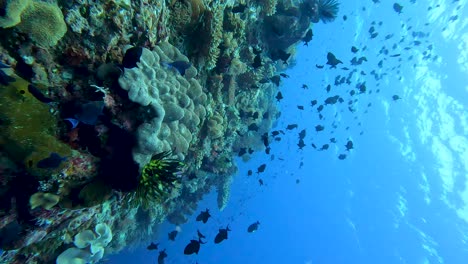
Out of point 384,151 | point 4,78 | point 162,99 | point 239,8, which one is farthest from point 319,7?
point 384,151

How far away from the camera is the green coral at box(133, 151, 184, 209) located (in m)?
4.56

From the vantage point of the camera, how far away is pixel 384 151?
139 ft

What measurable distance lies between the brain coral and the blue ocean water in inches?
458

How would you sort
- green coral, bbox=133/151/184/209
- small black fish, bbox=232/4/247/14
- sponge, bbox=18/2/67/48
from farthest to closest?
small black fish, bbox=232/4/247/14, green coral, bbox=133/151/184/209, sponge, bbox=18/2/67/48

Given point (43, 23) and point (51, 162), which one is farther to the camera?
point (43, 23)

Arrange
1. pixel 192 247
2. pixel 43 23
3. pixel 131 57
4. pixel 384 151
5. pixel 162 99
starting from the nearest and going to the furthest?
pixel 43 23 < pixel 131 57 < pixel 162 99 < pixel 192 247 < pixel 384 151

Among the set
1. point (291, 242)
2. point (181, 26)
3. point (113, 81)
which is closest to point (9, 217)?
point (113, 81)

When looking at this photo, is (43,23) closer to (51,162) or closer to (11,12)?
(11,12)

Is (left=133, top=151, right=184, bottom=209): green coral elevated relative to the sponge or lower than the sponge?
lower

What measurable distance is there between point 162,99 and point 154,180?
1.80m

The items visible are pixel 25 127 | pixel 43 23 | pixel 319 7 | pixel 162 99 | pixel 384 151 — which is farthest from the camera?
pixel 384 151

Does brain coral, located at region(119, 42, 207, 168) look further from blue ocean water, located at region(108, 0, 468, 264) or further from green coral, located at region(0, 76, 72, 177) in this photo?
blue ocean water, located at region(108, 0, 468, 264)

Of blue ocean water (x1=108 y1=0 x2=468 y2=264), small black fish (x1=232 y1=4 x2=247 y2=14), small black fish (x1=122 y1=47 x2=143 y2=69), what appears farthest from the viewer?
blue ocean water (x1=108 y1=0 x2=468 y2=264)

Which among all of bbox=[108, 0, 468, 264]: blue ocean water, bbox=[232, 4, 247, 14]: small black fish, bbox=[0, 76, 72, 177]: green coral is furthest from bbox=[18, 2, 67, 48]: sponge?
bbox=[108, 0, 468, 264]: blue ocean water
